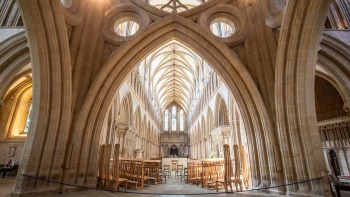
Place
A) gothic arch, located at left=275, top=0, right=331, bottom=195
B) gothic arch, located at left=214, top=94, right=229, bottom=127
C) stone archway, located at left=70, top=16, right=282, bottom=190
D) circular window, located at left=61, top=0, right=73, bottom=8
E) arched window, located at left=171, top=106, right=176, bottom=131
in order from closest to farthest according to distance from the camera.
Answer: gothic arch, located at left=275, top=0, right=331, bottom=195 → stone archway, located at left=70, top=16, right=282, bottom=190 → circular window, located at left=61, top=0, right=73, bottom=8 → gothic arch, located at left=214, top=94, right=229, bottom=127 → arched window, located at left=171, top=106, right=176, bottom=131

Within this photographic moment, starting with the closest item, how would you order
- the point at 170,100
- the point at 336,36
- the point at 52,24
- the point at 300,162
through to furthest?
the point at 300,162
the point at 52,24
the point at 336,36
the point at 170,100

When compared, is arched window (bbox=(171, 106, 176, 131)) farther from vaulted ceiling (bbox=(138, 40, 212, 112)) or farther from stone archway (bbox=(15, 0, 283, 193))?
stone archway (bbox=(15, 0, 283, 193))

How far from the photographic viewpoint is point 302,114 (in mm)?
5047

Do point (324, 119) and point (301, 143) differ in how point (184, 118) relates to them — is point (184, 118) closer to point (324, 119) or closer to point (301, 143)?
point (324, 119)

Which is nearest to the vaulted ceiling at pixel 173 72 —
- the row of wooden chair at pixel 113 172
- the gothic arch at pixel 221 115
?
the gothic arch at pixel 221 115

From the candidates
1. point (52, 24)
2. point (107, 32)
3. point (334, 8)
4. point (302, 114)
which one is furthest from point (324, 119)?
point (52, 24)

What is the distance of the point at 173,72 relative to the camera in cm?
2859

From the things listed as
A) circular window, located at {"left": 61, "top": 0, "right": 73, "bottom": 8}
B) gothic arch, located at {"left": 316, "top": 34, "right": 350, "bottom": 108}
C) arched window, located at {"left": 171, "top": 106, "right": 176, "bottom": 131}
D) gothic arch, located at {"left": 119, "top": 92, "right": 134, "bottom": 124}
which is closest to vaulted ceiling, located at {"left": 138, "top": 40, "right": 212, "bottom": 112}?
arched window, located at {"left": 171, "top": 106, "right": 176, "bottom": 131}

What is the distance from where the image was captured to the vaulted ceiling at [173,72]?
20.2 meters

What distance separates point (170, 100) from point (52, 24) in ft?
111

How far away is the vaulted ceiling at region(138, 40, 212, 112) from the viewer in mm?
20250

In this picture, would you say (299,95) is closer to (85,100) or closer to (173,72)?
(85,100)

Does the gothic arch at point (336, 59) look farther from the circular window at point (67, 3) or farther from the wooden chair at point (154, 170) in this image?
the circular window at point (67, 3)

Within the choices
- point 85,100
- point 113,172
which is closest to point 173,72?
point 85,100
